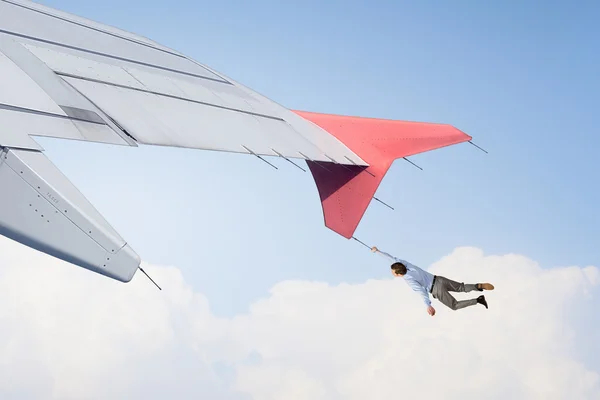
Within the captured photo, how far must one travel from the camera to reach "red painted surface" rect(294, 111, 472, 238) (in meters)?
15.0

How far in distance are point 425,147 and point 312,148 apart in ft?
9.00

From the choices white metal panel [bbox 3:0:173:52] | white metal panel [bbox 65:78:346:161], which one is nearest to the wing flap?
white metal panel [bbox 65:78:346:161]

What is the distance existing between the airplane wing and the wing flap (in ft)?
0.04

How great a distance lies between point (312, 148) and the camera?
47.5ft

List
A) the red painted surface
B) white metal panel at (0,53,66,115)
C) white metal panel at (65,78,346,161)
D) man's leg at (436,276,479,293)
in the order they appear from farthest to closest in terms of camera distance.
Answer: man's leg at (436,276,479,293)
the red painted surface
white metal panel at (65,78,346,161)
white metal panel at (0,53,66,115)

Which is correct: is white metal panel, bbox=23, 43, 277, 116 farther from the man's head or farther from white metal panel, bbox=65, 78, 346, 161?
the man's head

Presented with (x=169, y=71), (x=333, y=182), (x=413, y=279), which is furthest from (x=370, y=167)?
(x=169, y=71)

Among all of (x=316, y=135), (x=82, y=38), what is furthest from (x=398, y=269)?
(x=82, y=38)

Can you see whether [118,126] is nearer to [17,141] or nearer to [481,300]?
[17,141]

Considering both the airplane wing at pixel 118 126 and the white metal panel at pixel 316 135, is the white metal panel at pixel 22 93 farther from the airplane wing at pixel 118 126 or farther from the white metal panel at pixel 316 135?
the white metal panel at pixel 316 135

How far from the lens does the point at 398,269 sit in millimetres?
15125

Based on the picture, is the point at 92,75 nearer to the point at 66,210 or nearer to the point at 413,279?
the point at 66,210

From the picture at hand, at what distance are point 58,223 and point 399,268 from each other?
28.3ft

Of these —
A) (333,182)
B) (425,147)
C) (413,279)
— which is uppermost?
(425,147)
